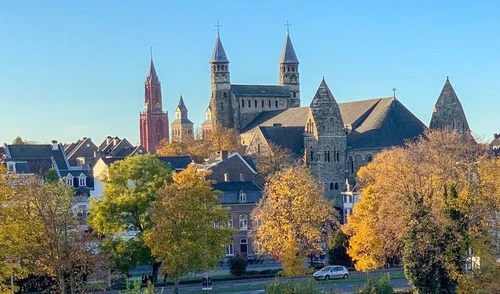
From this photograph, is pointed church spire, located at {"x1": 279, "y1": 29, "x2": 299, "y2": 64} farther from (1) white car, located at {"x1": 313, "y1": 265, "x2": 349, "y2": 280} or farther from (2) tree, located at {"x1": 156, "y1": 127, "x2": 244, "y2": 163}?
(1) white car, located at {"x1": 313, "y1": 265, "x2": 349, "y2": 280}

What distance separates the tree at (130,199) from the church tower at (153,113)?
135206mm

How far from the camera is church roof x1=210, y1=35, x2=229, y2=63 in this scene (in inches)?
5610

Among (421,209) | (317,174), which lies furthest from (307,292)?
(317,174)

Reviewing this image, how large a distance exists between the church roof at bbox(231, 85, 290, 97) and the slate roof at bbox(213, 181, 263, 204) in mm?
60547

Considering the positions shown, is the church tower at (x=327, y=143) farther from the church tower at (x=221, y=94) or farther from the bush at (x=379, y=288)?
the bush at (x=379, y=288)

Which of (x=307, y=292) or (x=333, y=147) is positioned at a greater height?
(x=333, y=147)

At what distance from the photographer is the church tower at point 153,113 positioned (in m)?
196

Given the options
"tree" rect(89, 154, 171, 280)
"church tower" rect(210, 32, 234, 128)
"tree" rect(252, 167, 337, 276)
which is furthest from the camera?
"church tower" rect(210, 32, 234, 128)

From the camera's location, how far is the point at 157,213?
53156 millimetres

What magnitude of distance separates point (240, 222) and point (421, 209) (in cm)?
3261

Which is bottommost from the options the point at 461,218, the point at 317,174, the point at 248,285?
the point at 248,285

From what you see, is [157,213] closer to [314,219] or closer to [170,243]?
[170,243]

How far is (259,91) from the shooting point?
14125 centimetres

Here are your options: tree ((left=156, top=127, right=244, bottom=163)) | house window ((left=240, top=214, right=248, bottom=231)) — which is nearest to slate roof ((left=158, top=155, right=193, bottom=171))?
house window ((left=240, top=214, right=248, bottom=231))
